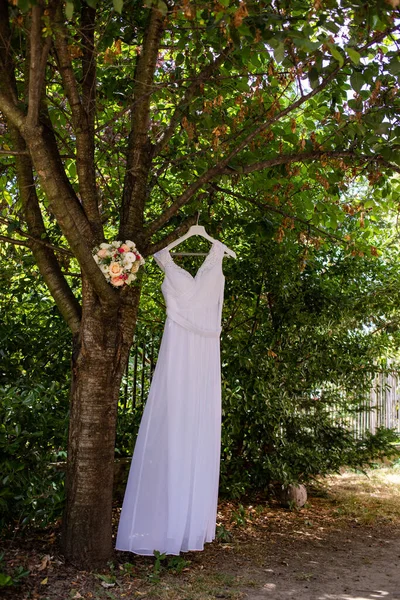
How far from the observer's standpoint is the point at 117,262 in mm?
3830

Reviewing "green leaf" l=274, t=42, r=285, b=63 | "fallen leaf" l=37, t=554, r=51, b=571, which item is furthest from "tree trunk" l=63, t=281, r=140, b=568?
"green leaf" l=274, t=42, r=285, b=63

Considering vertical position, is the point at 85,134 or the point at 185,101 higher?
the point at 185,101

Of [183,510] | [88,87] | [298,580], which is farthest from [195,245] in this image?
[298,580]

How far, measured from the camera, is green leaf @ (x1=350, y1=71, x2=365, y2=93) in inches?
147

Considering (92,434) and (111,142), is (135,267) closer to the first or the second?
(92,434)

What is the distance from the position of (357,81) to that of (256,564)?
3212 mm

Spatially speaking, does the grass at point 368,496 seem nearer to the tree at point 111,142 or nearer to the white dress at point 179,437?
the white dress at point 179,437

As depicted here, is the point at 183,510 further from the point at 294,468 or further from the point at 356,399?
the point at 356,399

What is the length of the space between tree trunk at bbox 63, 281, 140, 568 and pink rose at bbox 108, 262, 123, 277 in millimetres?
282

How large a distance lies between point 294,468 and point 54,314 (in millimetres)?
2651

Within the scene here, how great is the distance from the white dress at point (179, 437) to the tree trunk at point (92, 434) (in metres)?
0.25

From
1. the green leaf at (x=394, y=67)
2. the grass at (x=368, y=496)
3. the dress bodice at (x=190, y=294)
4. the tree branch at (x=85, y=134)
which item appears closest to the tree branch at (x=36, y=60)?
the tree branch at (x=85, y=134)

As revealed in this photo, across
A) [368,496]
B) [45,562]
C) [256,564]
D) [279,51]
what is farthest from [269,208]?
[368,496]

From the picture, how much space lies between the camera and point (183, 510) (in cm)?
425
